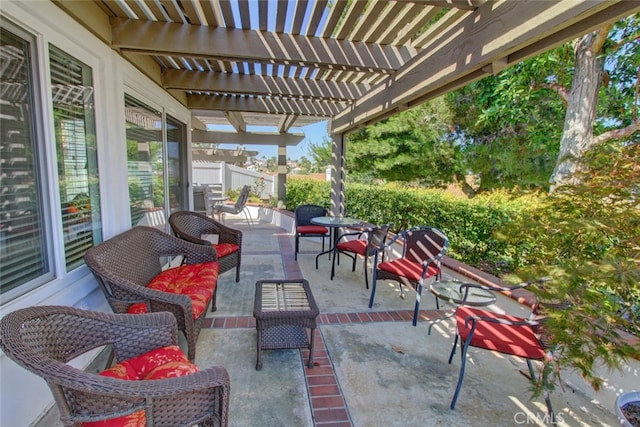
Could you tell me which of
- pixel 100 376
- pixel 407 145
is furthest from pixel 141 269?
pixel 407 145

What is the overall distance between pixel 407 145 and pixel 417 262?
5396 millimetres

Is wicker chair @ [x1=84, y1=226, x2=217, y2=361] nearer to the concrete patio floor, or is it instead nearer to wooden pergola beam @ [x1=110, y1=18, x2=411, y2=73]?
the concrete patio floor

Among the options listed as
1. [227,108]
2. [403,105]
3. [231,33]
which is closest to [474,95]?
[403,105]

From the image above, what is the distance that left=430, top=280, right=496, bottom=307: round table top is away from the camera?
2420 millimetres

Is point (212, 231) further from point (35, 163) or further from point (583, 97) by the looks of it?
point (583, 97)

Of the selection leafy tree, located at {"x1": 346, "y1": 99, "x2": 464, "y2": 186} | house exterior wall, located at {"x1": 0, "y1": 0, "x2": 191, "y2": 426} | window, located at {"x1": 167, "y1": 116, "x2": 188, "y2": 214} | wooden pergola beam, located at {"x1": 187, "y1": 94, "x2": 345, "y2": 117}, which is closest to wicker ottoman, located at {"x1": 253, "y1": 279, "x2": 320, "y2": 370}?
house exterior wall, located at {"x1": 0, "y1": 0, "x2": 191, "y2": 426}

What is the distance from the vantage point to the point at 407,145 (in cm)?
814

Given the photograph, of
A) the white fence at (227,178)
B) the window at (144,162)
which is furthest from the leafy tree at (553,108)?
the white fence at (227,178)

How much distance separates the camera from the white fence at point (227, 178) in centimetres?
1135

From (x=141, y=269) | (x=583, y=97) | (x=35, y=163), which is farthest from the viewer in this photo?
(x=583, y=97)

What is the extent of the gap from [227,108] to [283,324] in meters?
4.19

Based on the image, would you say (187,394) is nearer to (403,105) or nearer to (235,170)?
(403,105)

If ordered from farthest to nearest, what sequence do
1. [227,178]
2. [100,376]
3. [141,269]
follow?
[227,178], [141,269], [100,376]

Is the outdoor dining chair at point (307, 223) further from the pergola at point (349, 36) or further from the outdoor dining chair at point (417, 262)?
the pergola at point (349, 36)
